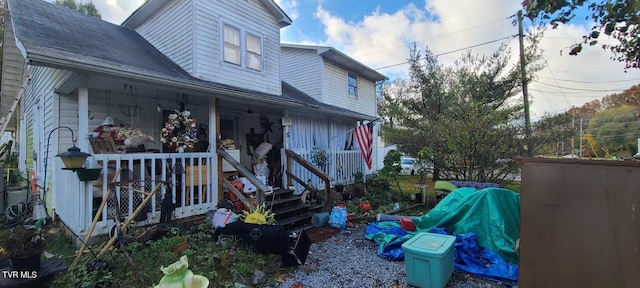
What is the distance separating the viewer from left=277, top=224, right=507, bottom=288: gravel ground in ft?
11.7

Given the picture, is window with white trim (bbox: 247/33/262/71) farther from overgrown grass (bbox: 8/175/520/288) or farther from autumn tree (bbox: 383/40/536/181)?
autumn tree (bbox: 383/40/536/181)

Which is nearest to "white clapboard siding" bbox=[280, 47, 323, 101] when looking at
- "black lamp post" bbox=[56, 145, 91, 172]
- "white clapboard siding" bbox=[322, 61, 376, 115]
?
"white clapboard siding" bbox=[322, 61, 376, 115]

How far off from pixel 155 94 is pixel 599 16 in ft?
23.8

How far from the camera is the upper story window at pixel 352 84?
41.1ft

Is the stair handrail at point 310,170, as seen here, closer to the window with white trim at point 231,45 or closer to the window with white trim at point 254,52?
the window with white trim at point 254,52

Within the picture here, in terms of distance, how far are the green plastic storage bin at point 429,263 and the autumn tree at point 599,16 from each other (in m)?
2.85

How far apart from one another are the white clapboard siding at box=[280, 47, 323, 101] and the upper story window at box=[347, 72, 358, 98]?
6.27 ft

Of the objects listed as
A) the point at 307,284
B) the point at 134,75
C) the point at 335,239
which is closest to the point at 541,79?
the point at 335,239

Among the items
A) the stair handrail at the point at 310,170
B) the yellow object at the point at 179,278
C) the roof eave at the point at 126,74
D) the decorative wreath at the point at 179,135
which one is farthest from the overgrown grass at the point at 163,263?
the stair handrail at the point at 310,170

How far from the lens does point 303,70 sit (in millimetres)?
11461

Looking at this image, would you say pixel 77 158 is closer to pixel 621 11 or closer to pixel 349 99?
pixel 621 11

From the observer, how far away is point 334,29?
15.1 meters

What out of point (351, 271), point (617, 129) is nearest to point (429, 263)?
point (351, 271)

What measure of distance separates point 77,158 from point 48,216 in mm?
3597
